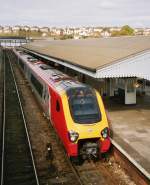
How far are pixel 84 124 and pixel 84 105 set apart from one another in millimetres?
959

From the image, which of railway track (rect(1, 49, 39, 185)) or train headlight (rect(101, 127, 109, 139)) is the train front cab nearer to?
train headlight (rect(101, 127, 109, 139))

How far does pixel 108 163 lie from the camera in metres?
12.7

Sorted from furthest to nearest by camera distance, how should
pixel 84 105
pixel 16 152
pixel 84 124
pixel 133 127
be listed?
pixel 133 127, pixel 16 152, pixel 84 105, pixel 84 124

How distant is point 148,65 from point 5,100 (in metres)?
12.4

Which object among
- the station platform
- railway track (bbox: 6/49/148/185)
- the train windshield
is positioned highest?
the train windshield

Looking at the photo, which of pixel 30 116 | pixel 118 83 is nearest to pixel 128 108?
pixel 118 83

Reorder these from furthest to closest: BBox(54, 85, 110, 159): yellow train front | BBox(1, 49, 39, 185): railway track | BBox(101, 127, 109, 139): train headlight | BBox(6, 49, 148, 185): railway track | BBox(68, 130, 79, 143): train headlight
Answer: BBox(101, 127, 109, 139): train headlight → BBox(54, 85, 110, 159): yellow train front → BBox(68, 130, 79, 143): train headlight → BBox(1, 49, 39, 185): railway track → BBox(6, 49, 148, 185): railway track

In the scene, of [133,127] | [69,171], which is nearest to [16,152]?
[69,171]

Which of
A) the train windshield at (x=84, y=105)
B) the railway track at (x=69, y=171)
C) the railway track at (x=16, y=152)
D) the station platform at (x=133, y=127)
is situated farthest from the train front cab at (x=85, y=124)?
the railway track at (x=16, y=152)

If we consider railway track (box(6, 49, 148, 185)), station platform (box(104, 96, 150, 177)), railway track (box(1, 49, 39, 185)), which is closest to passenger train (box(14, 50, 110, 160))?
railway track (box(6, 49, 148, 185))

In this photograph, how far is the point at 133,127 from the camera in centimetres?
1595

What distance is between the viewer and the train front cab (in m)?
11.9

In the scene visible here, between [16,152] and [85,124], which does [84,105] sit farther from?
[16,152]

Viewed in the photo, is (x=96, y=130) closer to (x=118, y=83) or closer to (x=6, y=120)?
(x=6, y=120)
